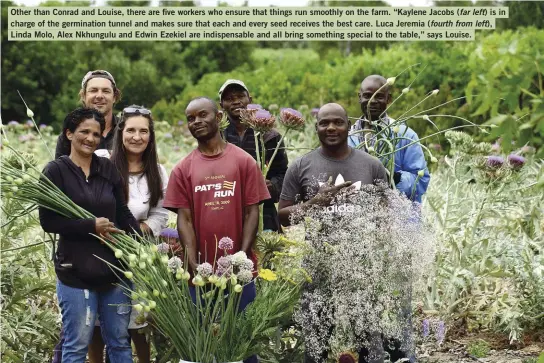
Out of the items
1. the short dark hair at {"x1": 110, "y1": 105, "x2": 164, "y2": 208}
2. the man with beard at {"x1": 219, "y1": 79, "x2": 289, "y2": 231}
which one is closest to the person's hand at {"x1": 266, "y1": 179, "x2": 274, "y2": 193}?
the man with beard at {"x1": 219, "y1": 79, "x2": 289, "y2": 231}

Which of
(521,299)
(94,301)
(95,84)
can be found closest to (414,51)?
(521,299)

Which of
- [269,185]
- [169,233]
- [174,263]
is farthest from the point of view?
[269,185]

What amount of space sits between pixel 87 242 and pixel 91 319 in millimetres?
357

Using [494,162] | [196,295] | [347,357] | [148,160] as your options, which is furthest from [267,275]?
[494,162]

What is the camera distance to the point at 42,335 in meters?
4.82

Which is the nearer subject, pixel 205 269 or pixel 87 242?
pixel 205 269

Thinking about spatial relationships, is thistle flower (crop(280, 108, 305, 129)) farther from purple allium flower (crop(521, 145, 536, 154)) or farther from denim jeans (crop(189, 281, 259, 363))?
purple allium flower (crop(521, 145, 536, 154))

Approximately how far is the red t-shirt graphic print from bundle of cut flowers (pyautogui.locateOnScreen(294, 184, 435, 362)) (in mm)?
320

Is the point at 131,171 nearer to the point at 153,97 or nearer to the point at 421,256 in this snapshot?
the point at 421,256

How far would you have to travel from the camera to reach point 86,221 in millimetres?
3922

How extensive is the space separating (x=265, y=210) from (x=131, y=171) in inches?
32.7

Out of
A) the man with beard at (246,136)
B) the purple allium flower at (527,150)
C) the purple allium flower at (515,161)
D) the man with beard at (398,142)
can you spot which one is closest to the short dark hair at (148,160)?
the man with beard at (246,136)

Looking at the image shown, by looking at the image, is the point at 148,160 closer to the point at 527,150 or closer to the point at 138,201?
the point at 138,201

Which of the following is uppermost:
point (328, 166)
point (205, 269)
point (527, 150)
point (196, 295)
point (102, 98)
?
point (102, 98)
